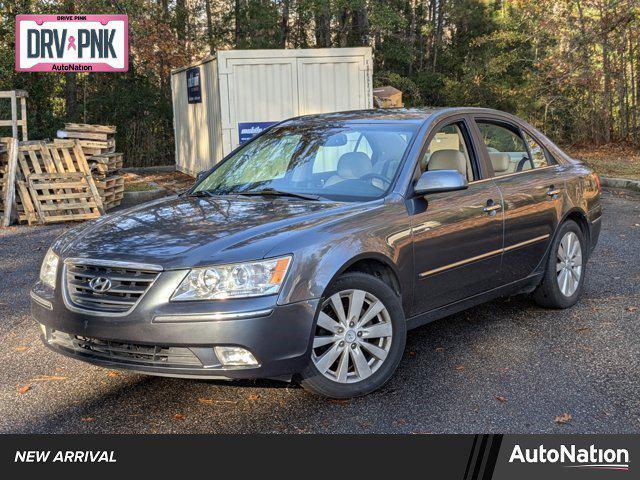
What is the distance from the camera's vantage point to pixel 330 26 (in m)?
29.6

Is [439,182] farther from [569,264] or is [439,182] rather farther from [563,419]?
[569,264]

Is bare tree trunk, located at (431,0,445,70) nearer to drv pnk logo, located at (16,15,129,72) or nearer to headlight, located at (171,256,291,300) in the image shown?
drv pnk logo, located at (16,15,129,72)

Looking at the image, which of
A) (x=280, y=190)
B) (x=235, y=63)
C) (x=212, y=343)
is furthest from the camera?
(x=235, y=63)

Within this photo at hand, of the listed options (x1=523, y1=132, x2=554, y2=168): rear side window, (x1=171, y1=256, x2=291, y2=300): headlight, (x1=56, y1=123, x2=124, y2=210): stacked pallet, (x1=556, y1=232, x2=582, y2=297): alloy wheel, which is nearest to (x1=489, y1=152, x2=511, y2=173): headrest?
(x1=523, y1=132, x2=554, y2=168): rear side window

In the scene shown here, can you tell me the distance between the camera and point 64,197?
39.0ft

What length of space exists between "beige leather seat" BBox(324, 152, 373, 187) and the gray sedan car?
1 cm

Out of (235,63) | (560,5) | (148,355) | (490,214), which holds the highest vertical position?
(560,5)

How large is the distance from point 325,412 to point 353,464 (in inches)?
26.2

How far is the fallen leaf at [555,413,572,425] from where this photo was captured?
3783mm

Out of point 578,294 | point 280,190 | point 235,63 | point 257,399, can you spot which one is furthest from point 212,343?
point 235,63

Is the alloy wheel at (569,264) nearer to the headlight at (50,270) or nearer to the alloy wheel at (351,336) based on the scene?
the alloy wheel at (351,336)

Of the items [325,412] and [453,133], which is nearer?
[325,412]

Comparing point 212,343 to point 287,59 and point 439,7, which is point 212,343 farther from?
point 439,7

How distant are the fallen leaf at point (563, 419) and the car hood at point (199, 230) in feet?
5.14
